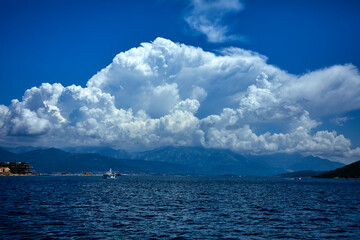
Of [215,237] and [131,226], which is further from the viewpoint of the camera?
[131,226]

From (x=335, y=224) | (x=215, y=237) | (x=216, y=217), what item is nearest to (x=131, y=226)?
(x=215, y=237)

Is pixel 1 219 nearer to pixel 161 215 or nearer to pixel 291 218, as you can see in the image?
pixel 161 215

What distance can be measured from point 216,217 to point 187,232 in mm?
15247

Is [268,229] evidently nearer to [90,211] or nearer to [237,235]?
[237,235]

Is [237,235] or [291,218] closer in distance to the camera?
[237,235]

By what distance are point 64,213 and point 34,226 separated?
1310 centimetres

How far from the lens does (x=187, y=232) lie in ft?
144

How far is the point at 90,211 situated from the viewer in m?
62.2

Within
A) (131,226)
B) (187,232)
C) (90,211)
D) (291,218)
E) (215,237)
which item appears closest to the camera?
(215,237)

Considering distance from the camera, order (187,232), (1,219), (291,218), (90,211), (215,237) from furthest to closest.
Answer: (90,211) → (291,218) → (1,219) → (187,232) → (215,237)

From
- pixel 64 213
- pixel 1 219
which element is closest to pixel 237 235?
pixel 64 213

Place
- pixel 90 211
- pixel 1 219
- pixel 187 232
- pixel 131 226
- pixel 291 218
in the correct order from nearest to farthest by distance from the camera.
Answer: pixel 187 232 → pixel 131 226 → pixel 1 219 → pixel 291 218 → pixel 90 211

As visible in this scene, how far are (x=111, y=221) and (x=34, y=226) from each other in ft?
38.6

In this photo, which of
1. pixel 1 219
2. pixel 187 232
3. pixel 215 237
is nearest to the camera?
pixel 215 237
